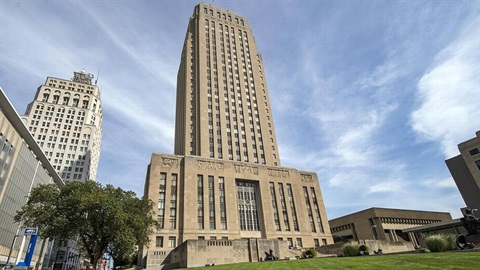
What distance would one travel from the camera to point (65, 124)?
116 meters

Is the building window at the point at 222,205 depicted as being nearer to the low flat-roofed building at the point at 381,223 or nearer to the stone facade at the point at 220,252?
the stone facade at the point at 220,252

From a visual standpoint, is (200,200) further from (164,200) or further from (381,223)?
(381,223)

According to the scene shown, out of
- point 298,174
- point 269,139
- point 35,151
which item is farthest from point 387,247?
point 35,151

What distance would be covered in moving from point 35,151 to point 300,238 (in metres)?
64.9

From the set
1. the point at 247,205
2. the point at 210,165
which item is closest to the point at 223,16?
the point at 210,165

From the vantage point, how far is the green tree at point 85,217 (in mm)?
32938

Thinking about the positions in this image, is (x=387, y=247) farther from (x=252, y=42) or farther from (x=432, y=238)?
(x=252, y=42)

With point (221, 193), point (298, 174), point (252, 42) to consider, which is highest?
point (252, 42)

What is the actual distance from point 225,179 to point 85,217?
30.4 metres

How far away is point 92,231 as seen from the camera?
34812 millimetres

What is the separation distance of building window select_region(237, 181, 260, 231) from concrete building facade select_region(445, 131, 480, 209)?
54962mm

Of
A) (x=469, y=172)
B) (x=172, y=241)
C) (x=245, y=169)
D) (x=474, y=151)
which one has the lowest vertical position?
(x=172, y=241)

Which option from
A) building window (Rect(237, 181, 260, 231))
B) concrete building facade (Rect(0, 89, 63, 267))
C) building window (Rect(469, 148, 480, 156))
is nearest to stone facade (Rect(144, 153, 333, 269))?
building window (Rect(237, 181, 260, 231))

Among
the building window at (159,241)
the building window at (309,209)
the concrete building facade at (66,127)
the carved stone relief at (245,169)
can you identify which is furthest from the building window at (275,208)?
the concrete building facade at (66,127)
